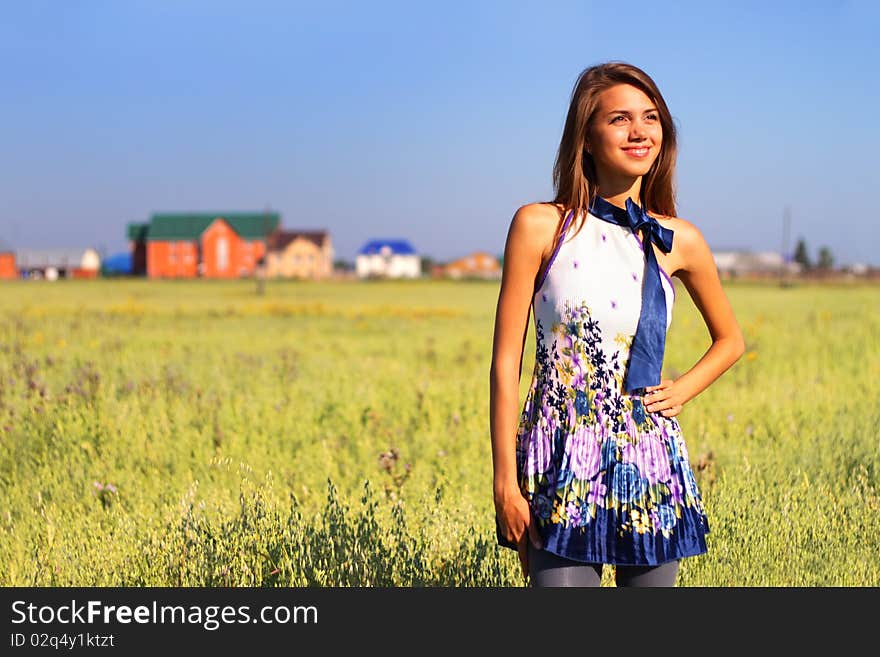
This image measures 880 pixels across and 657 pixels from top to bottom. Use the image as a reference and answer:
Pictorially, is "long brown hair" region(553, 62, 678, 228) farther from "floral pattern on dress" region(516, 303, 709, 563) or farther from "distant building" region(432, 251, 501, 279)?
"distant building" region(432, 251, 501, 279)

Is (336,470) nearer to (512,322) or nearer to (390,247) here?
(512,322)

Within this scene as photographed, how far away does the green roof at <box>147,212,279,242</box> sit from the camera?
87125mm

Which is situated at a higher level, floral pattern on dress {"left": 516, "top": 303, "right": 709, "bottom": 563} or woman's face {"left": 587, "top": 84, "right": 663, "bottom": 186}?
woman's face {"left": 587, "top": 84, "right": 663, "bottom": 186}

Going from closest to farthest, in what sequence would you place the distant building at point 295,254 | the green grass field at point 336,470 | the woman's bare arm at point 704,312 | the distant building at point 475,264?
the woman's bare arm at point 704,312 → the green grass field at point 336,470 → the distant building at point 295,254 → the distant building at point 475,264

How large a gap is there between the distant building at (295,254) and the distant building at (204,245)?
3755 millimetres

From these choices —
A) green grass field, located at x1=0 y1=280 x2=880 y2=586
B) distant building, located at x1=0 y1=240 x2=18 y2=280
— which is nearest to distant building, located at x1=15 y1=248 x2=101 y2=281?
distant building, located at x1=0 y1=240 x2=18 y2=280

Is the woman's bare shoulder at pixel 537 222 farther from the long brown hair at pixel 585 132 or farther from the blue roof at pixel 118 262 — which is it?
the blue roof at pixel 118 262

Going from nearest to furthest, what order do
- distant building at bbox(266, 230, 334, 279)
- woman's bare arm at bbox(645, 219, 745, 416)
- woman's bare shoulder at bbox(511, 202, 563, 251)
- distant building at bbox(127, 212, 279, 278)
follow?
1. woman's bare shoulder at bbox(511, 202, 563, 251)
2. woman's bare arm at bbox(645, 219, 745, 416)
3. distant building at bbox(127, 212, 279, 278)
4. distant building at bbox(266, 230, 334, 279)

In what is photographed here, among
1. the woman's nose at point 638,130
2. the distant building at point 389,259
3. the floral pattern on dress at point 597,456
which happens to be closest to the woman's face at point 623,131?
the woman's nose at point 638,130

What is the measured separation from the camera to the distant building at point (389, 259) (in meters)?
107

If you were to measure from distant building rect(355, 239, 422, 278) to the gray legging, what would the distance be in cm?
10346

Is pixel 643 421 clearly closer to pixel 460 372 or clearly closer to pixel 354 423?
pixel 354 423

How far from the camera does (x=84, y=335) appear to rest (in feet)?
46.6

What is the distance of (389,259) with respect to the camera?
10756 cm
